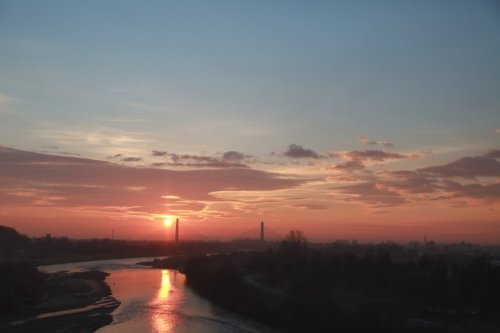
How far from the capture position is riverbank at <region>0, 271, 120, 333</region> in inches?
1085

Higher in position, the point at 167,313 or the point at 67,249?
the point at 67,249

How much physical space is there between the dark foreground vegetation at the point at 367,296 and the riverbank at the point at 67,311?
8257 mm

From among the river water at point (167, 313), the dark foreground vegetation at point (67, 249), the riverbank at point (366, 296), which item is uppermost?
the dark foreground vegetation at point (67, 249)

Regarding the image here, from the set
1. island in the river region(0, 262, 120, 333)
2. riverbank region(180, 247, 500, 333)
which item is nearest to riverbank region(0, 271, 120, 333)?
island in the river region(0, 262, 120, 333)

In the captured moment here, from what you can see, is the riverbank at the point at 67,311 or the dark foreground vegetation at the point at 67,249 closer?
the riverbank at the point at 67,311

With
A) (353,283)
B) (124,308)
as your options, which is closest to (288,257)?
(353,283)

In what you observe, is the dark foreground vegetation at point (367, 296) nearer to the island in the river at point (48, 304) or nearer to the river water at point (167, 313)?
the river water at point (167, 313)

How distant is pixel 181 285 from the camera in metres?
50.8

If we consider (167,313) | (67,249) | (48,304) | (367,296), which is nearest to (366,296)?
(367,296)

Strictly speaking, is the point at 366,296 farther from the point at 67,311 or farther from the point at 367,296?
the point at 67,311

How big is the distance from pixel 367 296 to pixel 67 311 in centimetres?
1903

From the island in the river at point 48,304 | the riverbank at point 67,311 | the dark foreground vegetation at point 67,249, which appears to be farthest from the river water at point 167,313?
the dark foreground vegetation at point 67,249

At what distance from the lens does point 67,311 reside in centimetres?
3312

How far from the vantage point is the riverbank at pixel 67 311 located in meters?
27.6
